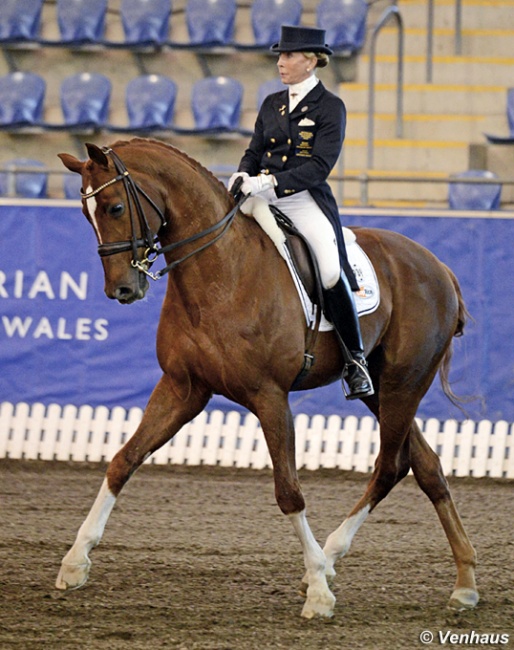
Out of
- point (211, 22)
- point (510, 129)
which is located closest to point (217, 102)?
point (211, 22)

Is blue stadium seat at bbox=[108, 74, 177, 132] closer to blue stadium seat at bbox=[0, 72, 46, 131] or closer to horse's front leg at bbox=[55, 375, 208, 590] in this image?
blue stadium seat at bbox=[0, 72, 46, 131]

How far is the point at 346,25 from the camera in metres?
13.8

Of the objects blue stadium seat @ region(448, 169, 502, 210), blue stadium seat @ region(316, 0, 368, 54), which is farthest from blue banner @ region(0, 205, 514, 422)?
blue stadium seat @ region(316, 0, 368, 54)

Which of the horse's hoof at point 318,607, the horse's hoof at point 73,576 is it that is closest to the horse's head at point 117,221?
the horse's hoof at point 73,576

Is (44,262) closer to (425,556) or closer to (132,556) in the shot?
(132,556)

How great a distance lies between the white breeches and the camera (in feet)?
17.5

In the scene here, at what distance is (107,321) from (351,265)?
176 inches

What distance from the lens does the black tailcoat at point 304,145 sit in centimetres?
525

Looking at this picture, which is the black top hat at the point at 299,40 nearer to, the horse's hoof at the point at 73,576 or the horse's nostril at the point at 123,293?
Result: the horse's nostril at the point at 123,293

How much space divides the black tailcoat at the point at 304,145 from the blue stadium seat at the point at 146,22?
889 centimetres

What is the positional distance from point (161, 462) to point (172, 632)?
514cm

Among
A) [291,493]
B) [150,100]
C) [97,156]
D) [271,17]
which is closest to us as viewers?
[97,156]

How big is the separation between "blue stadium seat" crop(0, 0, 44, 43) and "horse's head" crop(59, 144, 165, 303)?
1004 centimetres

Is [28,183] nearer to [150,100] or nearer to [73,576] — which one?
[150,100]
